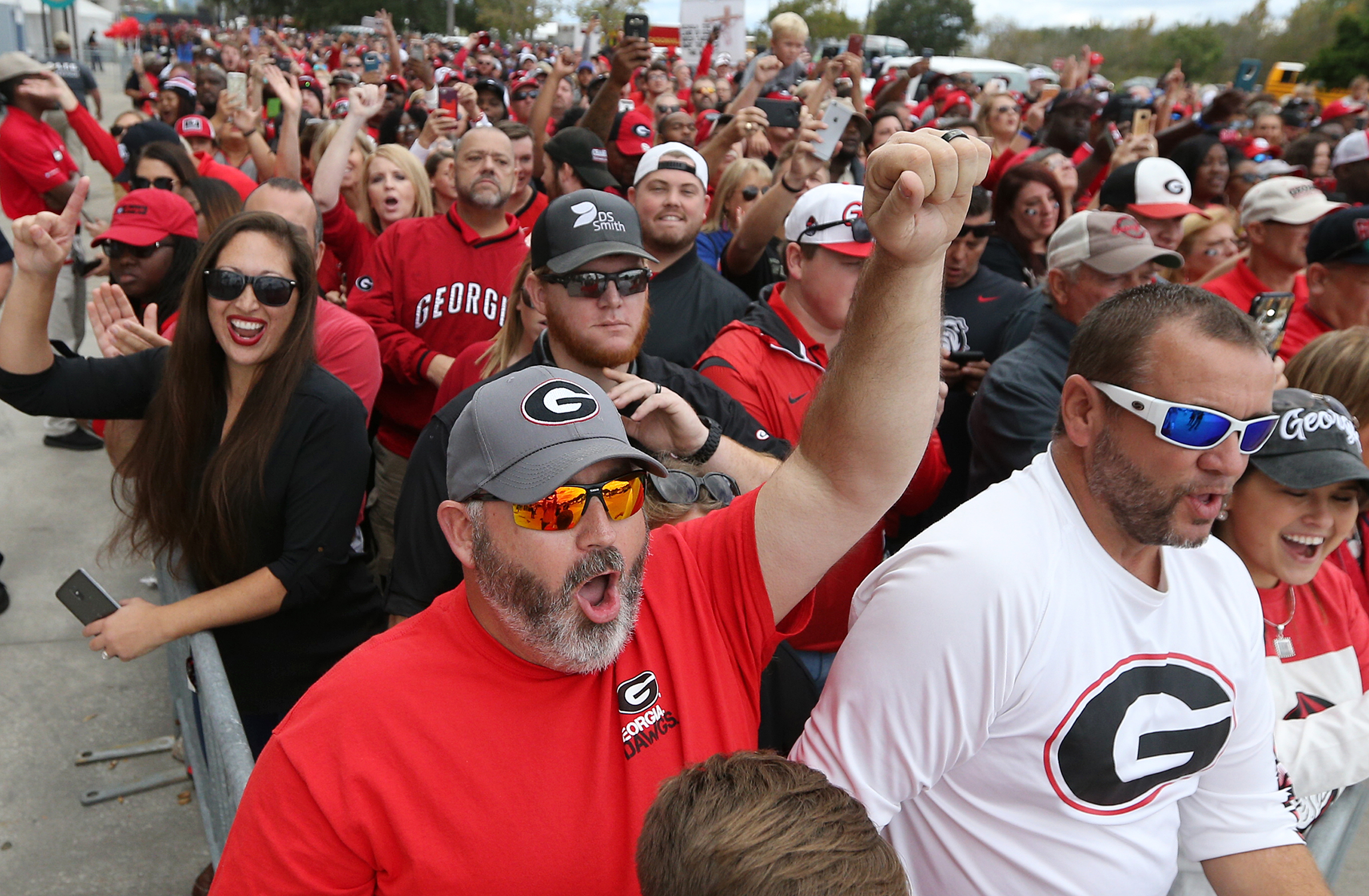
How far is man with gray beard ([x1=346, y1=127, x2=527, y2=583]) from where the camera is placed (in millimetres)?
4422

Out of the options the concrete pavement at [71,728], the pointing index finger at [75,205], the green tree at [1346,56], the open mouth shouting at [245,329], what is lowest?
the concrete pavement at [71,728]

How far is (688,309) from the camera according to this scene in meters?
4.23

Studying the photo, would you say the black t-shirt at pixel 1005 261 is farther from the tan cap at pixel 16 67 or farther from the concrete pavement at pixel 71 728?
the tan cap at pixel 16 67

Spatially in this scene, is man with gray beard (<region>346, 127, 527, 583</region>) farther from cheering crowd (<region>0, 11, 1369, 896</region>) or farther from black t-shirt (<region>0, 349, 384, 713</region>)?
black t-shirt (<region>0, 349, 384, 713</region>)

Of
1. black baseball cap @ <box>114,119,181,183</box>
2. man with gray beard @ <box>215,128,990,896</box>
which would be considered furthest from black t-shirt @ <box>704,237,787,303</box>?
black baseball cap @ <box>114,119,181,183</box>

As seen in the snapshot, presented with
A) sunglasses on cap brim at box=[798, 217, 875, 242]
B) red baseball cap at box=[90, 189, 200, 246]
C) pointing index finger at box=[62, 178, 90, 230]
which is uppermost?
sunglasses on cap brim at box=[798, 217, 875, 242]

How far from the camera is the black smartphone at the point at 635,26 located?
7.23 meters

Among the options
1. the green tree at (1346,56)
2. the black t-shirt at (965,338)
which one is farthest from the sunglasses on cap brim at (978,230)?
the green tree at (1346,56)

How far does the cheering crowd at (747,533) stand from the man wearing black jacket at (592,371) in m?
0.01

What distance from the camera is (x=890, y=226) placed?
1.51m

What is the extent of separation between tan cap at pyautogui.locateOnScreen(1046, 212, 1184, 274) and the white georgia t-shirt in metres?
1.76

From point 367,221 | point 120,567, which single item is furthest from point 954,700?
point 367,221

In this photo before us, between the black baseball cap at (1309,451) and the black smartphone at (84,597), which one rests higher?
the black baseball cap at (1309,451)

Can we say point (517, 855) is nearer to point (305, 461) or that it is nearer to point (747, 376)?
point (305, 461)
